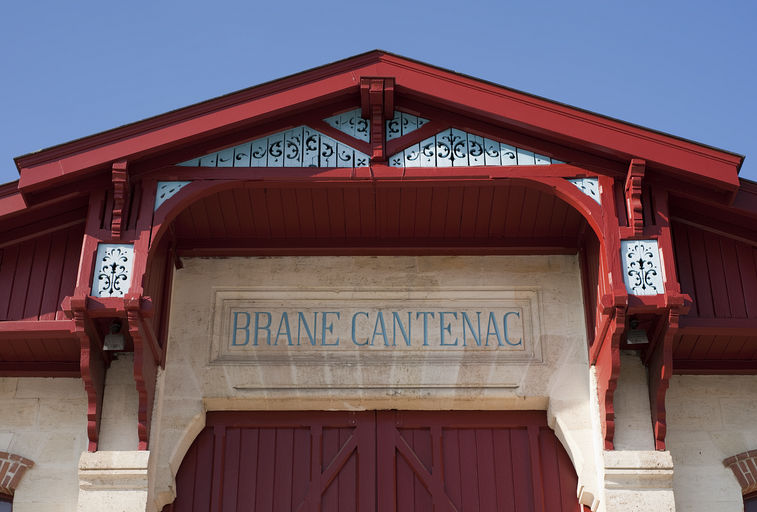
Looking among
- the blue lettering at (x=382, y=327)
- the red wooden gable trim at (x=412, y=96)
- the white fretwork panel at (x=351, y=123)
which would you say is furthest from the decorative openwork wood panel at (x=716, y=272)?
the white fretwork panel at (x=351, y=123)

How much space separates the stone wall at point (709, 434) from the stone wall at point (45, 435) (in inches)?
201

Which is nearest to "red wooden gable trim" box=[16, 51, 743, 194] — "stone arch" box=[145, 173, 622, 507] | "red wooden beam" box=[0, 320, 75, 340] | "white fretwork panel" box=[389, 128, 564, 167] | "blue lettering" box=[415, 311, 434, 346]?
"white fretwork panel" box=[389, 128, 564, 167]

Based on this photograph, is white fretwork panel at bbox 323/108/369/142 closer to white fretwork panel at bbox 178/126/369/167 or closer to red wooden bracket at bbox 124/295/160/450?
white fretwork panel at bbox 178/126/369/167

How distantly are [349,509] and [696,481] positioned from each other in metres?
2.97

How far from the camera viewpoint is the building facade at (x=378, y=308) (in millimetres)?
9422

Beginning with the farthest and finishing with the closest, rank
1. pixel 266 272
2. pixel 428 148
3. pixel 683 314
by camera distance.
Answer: pixel 266 272 → pixel 428 148 → pixel 683 314

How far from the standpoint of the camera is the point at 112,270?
921cm

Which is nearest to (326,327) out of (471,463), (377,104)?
(471,463)

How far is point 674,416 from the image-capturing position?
32.3ft

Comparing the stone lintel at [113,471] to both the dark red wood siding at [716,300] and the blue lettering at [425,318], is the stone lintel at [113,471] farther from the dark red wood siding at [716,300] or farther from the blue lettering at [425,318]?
the dark red wood siding at [716,300]

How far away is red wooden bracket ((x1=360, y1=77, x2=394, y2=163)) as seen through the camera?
31.8ft

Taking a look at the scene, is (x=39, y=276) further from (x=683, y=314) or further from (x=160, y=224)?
(x=683, y=314)

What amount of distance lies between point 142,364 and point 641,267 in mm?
4172

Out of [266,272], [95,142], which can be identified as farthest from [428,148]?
[95,142]
